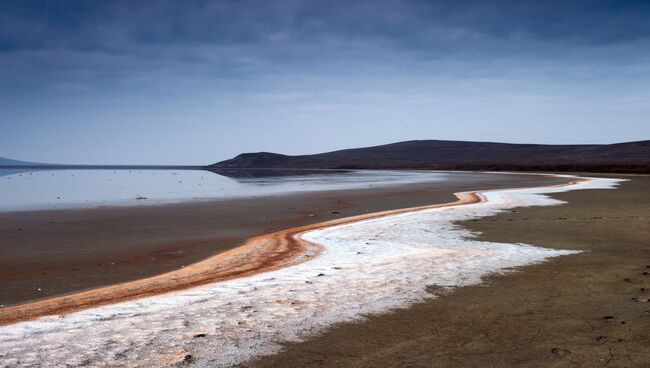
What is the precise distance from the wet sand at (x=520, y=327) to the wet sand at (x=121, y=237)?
18.4 ft

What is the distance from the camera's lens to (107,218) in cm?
1925

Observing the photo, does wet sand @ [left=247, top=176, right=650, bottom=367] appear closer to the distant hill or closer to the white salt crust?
the white salt crust

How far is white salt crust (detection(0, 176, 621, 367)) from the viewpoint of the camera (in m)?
5.39

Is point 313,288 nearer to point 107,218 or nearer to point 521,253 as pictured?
point 521,253

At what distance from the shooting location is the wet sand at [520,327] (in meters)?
5.20

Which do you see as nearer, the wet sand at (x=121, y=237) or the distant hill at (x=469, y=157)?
the wet sand at (x=121, y=237)

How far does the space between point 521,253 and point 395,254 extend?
9.28 ft

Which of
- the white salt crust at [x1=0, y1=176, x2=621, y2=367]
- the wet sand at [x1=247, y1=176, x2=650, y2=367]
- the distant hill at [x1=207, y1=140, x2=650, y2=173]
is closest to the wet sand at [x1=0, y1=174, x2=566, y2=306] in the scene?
the white salt crust at [x1=0, y1=176, x2=621, y2=367]

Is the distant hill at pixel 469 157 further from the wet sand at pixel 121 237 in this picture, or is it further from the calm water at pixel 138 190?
the wet sand at pixel 121 237

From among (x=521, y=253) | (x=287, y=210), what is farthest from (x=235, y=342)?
(x=287, y=210)

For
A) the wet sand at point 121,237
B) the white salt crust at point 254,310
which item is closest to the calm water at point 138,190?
the wet sand at point 121,237

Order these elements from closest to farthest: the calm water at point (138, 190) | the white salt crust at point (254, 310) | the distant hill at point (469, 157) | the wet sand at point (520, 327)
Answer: the wet sand at point (520, 327), the white salt crust at point (254, 310), the calm water at point (138, 190), the distant hill at point (469, 157)

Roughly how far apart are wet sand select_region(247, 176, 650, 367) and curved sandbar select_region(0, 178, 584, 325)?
3632 millimetres

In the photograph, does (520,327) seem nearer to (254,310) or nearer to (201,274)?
(254,310)
